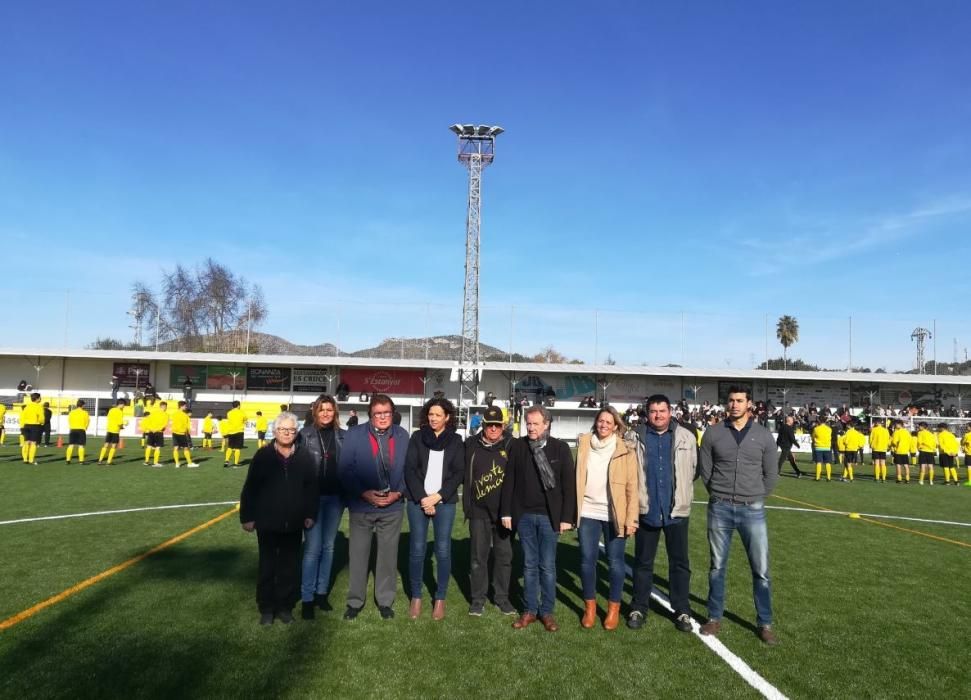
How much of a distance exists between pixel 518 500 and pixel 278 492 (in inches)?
77.2

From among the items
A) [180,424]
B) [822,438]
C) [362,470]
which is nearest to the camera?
[362,470]

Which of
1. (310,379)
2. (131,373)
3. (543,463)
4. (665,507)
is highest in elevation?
(131,373)

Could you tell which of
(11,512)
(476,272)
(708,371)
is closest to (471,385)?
(476,272)

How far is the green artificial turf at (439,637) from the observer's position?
13.2 ft

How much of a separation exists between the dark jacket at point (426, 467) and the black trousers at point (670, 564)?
63.4 inches

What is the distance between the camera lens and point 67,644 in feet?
14.6

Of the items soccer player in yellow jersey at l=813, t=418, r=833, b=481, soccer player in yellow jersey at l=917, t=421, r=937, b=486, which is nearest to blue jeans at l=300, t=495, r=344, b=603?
soccer player in yellow jersey at l=813, t=418, r=833, b=481

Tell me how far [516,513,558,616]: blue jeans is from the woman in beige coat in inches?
10.5

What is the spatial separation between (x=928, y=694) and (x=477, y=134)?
32876mm

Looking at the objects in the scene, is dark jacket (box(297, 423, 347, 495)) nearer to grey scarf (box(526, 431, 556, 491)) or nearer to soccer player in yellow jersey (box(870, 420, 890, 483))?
grey scarf (box(526, 431, 556, 491))

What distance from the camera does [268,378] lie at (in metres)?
34.1

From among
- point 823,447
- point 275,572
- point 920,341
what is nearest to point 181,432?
point 275,572

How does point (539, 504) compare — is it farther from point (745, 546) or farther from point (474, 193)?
point (474, 193)

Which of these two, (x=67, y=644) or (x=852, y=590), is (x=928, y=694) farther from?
(x=67, y=644)
